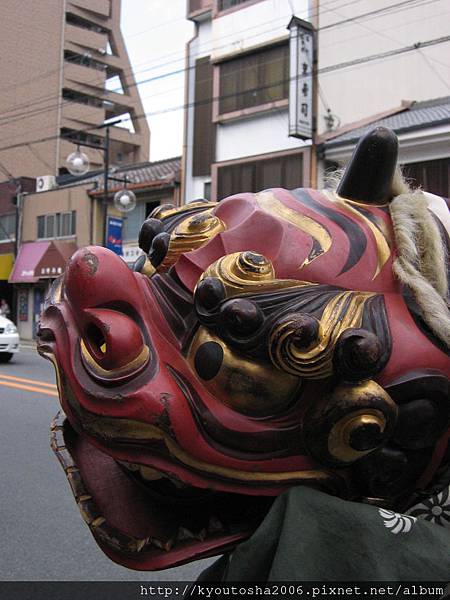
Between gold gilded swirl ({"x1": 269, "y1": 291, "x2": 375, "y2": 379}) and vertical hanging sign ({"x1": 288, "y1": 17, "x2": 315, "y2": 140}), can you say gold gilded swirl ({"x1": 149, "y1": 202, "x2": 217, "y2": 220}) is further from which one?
vertical hanging sign ({"x1": 288, "y1": 17, "x2": 315, "y2": 140})

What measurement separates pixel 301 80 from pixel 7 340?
8085 mm

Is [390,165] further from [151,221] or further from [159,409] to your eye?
[159,409]

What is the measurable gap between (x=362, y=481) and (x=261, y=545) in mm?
196

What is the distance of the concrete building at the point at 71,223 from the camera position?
16875 mm

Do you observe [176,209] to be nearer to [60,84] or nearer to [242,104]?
[242,104]

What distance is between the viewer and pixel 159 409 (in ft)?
2.77

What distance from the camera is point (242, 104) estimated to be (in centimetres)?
1451

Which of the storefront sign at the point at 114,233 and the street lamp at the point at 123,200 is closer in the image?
the street lamp at the point at 123,200

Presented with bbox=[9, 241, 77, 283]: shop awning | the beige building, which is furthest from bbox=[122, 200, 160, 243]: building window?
the beige building

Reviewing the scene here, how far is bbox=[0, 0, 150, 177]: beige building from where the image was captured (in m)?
33.6

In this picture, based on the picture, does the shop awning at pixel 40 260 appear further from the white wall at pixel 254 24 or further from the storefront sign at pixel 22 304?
the white wall at pixel 254 24

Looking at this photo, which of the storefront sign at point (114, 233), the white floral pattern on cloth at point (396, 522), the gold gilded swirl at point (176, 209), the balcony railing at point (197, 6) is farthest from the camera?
the balcony railing at point (197, 6)

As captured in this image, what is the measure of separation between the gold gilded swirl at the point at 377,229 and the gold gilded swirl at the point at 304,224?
75 mm

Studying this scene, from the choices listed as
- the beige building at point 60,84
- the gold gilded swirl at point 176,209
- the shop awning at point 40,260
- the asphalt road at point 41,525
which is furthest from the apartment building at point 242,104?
the beige building at point 60,84
